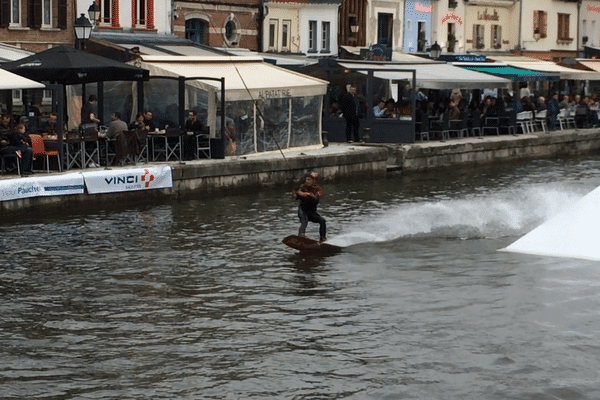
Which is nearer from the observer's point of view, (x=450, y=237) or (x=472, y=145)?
(x=450, y=237)

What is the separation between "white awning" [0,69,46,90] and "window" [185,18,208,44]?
57.5 ft

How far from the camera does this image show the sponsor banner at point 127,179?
28.2 m

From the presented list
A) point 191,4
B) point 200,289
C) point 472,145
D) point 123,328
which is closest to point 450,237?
point 200,289

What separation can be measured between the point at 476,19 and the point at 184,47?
22984mm

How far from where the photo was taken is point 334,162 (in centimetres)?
3547

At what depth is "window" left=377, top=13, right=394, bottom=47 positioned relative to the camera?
55031mm

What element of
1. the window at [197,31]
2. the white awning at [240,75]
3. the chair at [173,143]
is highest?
the window at [197,31]

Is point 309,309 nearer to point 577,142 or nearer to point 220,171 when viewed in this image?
point 220,171

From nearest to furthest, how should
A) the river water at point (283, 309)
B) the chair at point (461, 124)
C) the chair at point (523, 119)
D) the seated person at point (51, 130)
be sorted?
the river water at point (283, 309) → the seated person at point (51, 130) → the chair at point (461, 124) → the chair at point (523, 119)

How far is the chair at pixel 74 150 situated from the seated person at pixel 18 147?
1.16 m

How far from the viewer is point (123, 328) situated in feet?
56.3

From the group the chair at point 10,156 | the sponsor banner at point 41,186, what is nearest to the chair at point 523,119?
the sponsor banner at point 41,186

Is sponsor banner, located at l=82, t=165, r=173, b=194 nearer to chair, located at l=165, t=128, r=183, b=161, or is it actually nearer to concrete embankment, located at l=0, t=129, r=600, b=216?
concrete embankment, located at l=0, t=129, r=600, b=216

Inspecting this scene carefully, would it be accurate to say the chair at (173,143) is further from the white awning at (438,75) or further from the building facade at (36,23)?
the white awning at (438,75)
